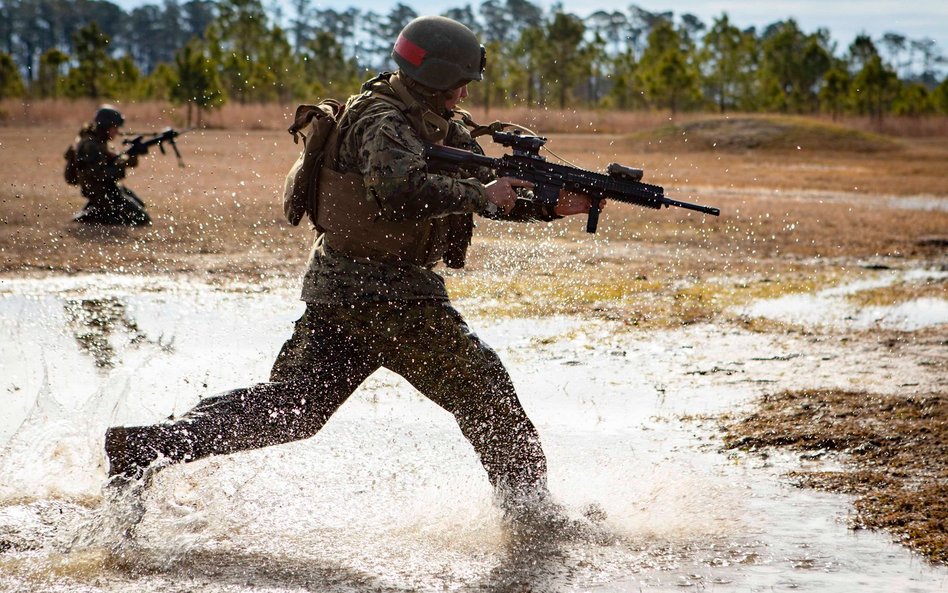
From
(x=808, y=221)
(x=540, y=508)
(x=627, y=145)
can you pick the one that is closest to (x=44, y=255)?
(x=540, y=508)

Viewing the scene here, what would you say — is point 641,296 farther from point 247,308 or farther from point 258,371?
point 258,371

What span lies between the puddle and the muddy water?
93cm

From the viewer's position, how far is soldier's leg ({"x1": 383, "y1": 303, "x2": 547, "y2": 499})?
3926mm

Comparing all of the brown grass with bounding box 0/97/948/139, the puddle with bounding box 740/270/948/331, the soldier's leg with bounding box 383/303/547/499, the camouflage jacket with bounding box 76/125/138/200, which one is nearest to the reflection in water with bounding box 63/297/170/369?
the soldier's leg with bounding box 383/303/547/499

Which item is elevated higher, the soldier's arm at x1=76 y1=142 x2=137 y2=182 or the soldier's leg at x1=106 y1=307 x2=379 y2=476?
the soldier's arm at x1=76 y1=142 x2=137 y2=182

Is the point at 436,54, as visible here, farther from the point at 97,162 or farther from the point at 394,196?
the point at 97,162

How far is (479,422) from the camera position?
13.0 ft

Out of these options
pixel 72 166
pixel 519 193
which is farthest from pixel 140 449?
pixel 72 166

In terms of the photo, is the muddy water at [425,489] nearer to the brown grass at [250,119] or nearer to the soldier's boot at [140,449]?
the soldier's boot at [140,449]

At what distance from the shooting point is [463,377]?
3.94 meters

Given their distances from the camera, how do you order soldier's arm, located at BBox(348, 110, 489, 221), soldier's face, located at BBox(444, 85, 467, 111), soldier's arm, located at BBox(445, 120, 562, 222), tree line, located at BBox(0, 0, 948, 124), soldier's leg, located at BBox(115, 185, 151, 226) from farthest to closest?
tree line, located at BBox(0, 0, 948, 124)
soldier's leg, located at BBox(115, 185, 151, 226)
soldier's arm, located at BBox(445, 120, 562, 222)
soldier's face, located at BBox(444, 85, 467, 111)
soldier's arm, located at BBox(348, 110, 489, 221)

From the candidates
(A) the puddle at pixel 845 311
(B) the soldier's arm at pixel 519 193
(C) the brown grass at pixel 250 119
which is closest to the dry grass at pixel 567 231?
(A) the puddle at pixel 845 311


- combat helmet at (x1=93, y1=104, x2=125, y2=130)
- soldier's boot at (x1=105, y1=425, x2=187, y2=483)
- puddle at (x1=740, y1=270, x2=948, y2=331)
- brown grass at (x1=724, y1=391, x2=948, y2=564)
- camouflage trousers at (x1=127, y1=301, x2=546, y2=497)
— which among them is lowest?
brown grass at (x1=724, y1=391, x2=948, y2=564)

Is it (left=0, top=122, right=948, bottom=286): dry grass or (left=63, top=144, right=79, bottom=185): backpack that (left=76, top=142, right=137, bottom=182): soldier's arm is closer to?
(left=63, top=144, right=79, bottom=185): backpack
